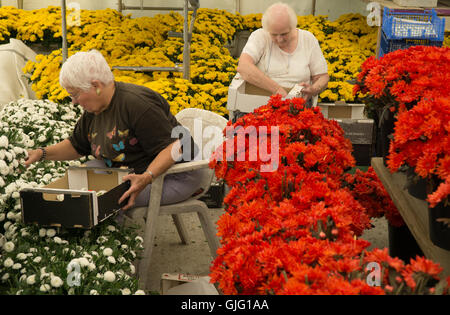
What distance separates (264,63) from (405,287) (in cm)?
294

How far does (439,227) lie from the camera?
1435 mm

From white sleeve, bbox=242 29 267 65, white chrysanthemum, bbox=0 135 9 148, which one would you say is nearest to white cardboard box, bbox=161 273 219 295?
white chrysanthemum, bbox=0 135 9 148

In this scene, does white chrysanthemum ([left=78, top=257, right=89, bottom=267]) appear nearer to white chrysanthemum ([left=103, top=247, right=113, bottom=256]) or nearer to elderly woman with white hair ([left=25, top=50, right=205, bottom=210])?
white chrysanthemum ([left=103, top=247, right=113, bottom=256])

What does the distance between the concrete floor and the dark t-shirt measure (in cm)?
74

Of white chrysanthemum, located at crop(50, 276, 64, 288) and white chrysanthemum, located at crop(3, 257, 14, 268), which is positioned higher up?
white chrysanthemum, located at crop(50, 276, 64, 288)

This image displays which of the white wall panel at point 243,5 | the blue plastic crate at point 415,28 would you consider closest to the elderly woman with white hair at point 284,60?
the blue plastic crate at point 415,28

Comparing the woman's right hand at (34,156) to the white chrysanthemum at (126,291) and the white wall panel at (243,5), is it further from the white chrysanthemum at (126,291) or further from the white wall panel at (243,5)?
the white wall panel at (243,5)

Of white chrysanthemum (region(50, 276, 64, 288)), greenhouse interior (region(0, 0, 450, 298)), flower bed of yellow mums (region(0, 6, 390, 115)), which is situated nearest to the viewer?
greenhouse interior (region(0, 0, 450, 298))

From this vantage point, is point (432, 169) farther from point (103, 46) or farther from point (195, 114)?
point (103, 46)

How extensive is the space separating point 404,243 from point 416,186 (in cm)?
108

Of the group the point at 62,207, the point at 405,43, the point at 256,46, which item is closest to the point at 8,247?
the point at 62,207

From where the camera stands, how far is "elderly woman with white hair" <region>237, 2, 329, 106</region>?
379 cm
